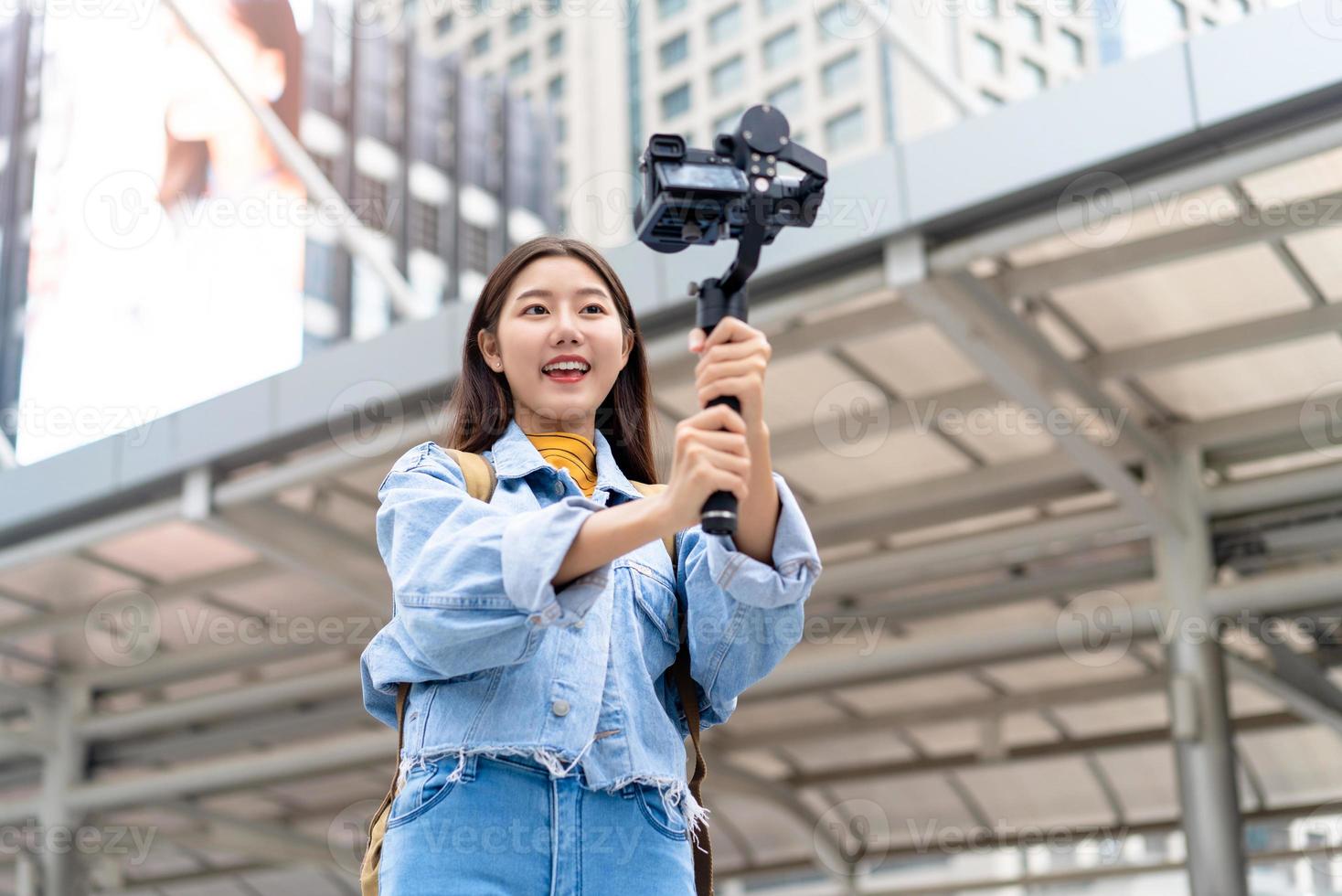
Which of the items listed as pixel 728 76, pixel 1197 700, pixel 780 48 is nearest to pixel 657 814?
pixel 1197 700

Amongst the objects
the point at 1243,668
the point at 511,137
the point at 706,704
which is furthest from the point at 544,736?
the point at 511,137

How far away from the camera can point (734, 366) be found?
1.83m

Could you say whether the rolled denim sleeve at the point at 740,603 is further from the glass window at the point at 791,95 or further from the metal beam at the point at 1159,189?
the glass window at the point at 791,95

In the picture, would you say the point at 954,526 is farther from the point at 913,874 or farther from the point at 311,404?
the point at 913,874

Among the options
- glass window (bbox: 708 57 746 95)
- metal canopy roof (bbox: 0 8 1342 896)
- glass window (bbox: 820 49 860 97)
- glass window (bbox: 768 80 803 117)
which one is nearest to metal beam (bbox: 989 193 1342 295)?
metal canopy roof (bbox: 0 8 1342 896)

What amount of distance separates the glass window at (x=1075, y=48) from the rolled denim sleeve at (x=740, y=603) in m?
49.3

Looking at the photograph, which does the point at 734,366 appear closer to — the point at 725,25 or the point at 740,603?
the point at 740,603

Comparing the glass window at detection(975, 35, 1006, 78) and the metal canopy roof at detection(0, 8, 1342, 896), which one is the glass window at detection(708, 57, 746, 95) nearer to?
the glass window at detection(975, 35, 1006, 78)

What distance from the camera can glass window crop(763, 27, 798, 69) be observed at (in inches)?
2039

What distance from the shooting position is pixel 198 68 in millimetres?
40625

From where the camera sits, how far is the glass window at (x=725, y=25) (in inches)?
2142

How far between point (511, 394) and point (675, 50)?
2219 inches

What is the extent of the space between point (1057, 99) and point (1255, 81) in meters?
0.88

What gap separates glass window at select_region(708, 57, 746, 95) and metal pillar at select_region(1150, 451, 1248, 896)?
46.2m
